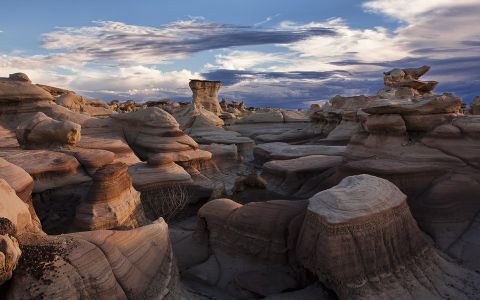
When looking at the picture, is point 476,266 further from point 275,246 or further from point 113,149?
point 113,149

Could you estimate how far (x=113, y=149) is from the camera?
15312 millimetres

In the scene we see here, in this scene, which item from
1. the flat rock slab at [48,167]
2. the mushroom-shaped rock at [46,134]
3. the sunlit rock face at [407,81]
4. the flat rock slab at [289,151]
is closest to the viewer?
the flat rock slab at [48,167]

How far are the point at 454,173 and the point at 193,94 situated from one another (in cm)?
3781

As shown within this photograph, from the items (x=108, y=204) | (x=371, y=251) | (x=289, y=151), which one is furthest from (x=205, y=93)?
(x=371, y=251)

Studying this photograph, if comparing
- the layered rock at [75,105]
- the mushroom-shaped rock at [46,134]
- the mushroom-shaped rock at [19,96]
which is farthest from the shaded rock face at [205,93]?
the mushroom-shaped rock at [46,134]

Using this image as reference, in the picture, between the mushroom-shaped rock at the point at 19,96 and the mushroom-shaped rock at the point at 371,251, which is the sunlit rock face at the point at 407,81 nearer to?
the mushroom-shaped rock at the point at 371,251

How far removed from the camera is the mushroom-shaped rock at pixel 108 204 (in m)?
9.58

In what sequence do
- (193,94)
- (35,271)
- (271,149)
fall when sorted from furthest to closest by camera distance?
(193,94) < (271,149) < (35,271)

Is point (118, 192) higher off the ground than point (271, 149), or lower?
higher

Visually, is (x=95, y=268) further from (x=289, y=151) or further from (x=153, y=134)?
(x=289, y=151)

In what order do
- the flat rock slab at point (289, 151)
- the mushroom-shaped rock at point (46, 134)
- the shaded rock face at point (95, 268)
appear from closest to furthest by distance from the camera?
the shaded rock face at point (95, 268) → the mushroom-shaped rock at point (46, 134) → the flat rock slab at point (289, 151)

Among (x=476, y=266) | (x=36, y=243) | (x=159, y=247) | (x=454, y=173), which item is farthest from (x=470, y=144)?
(x=36, y=243)

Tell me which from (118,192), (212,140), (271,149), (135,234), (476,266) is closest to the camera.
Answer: (135,234)

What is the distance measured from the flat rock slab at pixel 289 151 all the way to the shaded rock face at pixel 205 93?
25.2 metres
